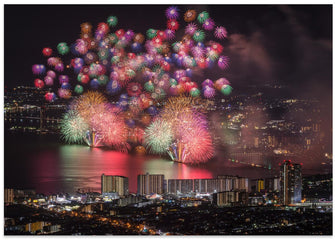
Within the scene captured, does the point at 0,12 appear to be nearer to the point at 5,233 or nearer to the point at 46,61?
the point at 46,61

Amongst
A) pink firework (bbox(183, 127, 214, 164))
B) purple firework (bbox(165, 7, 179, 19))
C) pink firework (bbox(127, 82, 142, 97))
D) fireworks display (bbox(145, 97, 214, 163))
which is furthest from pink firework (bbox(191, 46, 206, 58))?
pink firework (bbox(183, 127, 214, 164))

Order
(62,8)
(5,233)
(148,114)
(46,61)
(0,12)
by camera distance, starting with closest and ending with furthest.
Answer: (5,233), (0,12), (62,8), (46,61), (148,114)

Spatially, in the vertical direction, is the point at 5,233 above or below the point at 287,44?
below

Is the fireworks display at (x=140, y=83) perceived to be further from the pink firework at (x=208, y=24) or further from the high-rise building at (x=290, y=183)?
the high-rise building at (x=290, y=183)

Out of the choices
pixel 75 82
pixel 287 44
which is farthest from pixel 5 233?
pixel 287 44

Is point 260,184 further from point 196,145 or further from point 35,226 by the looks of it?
point 35,226

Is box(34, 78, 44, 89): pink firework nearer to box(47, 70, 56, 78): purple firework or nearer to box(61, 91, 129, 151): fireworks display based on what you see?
box(47, 70, 56, 78): purple firework
